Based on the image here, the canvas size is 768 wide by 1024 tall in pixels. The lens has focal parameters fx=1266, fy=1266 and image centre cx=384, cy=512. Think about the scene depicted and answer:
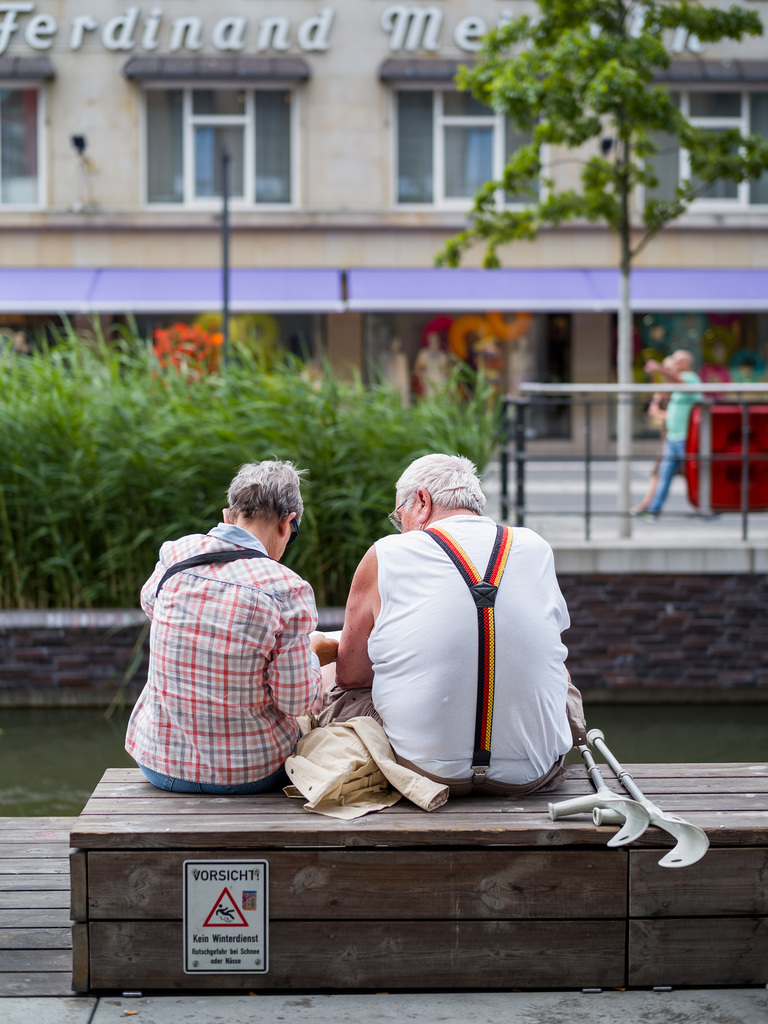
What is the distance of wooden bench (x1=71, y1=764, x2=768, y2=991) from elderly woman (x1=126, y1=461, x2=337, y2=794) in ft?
0.72

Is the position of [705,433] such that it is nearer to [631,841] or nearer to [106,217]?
[631,841]

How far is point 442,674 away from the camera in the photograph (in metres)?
3.14

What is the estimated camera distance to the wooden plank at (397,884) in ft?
9.93

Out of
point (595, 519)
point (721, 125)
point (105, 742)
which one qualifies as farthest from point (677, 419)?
point (721, 125)

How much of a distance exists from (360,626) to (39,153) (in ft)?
68.9

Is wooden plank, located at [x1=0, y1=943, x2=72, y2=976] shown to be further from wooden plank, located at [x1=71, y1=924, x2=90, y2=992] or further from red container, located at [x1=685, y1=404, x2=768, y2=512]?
red container, located at [x1=685, y1=404, x2=768, y2=512]

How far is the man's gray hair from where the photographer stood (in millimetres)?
3496

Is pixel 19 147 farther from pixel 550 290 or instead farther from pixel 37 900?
pixel 37 900

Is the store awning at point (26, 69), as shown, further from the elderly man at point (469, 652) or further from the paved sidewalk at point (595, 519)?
the elderly man at point (469, 652)

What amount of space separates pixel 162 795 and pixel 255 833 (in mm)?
444

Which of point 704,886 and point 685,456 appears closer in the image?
point 704,886

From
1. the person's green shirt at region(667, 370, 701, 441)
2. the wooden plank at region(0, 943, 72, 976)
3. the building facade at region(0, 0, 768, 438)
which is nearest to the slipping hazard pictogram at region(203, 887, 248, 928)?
the wooden plank at region(0, 943, 72, 976)

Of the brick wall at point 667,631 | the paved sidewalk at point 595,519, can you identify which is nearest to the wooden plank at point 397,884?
the brick wall at point 667,631

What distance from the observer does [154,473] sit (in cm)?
788
